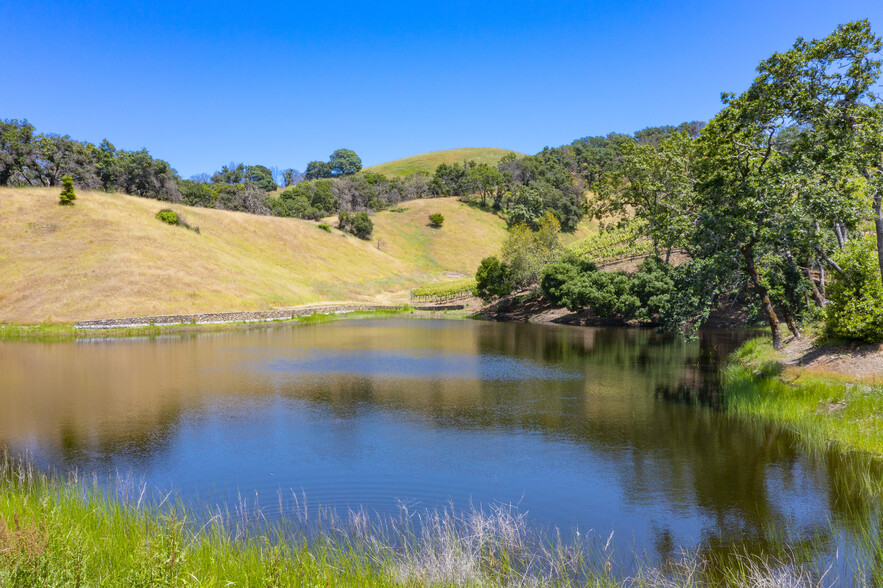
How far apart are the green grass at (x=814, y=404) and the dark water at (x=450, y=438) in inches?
36.8

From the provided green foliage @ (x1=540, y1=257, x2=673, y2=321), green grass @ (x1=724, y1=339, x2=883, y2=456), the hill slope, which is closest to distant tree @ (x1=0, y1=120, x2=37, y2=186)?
the hill slope

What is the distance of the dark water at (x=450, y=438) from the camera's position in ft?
43.3

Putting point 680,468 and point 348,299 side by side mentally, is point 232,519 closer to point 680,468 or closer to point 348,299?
point 680,468

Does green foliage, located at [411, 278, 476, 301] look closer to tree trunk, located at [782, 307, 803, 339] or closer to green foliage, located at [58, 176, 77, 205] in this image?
green foliage, located at [58, 176, 77, 205]

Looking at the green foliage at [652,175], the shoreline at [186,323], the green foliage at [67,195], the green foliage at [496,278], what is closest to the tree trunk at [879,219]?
the green foliage at [652,175]

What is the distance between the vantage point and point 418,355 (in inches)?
1528

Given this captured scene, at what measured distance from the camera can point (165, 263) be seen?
228 ft

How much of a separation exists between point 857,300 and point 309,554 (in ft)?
66.6

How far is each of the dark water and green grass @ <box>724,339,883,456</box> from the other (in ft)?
3.06

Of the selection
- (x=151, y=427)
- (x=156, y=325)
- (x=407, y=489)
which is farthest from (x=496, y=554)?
(x=156, y=325)

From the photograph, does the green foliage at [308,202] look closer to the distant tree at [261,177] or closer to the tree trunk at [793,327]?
the distant tree at [261,177]

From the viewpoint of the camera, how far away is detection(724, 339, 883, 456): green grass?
16.5m

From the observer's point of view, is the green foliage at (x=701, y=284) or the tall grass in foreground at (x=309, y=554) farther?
the green foliage at (x=701, y=284)

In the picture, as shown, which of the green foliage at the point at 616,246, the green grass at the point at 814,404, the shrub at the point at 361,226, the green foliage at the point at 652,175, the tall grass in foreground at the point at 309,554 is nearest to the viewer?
the tall grass in foreground at the point at 309,554
